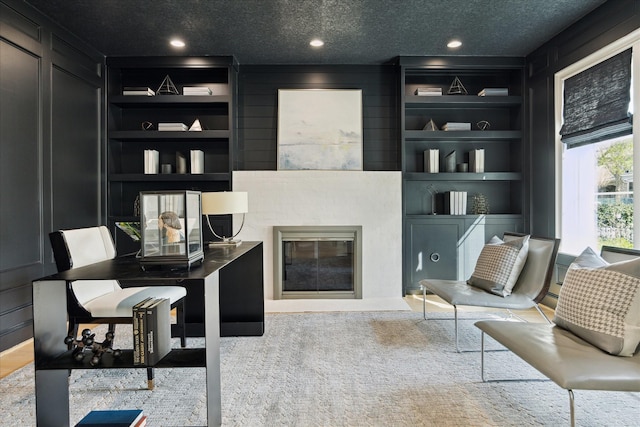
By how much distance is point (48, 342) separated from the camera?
5.16 ft

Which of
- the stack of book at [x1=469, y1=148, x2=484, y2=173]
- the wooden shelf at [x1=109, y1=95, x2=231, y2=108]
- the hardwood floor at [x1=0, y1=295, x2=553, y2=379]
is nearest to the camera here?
the hardwood floor at [x1=0, y1=295, x2=553, y2=379]

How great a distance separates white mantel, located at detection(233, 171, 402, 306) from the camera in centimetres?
423

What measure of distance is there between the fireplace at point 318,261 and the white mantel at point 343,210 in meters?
0.08

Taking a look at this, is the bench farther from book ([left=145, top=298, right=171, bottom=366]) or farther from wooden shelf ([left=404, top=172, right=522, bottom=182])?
wooden shelf ([left=404, top=172, right=522, bottom=182])

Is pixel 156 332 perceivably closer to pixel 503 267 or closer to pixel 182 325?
pixel 182 325

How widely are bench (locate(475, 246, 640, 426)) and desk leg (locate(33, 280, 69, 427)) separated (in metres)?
2.13

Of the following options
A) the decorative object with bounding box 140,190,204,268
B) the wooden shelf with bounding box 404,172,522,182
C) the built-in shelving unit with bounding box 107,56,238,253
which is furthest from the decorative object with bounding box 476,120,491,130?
the decorative object with bounding box 140,190,204,268

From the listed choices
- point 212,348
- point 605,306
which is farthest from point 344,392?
point 605,306

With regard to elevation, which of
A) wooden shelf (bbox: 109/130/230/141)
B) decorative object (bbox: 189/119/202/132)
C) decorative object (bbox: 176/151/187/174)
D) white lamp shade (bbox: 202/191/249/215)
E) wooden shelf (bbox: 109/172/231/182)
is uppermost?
decorative object (bbox: 189/119/202/132)

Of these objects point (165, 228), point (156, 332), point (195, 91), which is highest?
point (195, 91)

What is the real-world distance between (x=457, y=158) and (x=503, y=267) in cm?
198

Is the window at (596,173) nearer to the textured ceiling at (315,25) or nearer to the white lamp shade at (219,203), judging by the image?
the textured ceiling at (315,25)

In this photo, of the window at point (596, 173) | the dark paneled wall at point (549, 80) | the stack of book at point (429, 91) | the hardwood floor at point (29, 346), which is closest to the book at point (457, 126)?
the stack of book at point (429, 91)

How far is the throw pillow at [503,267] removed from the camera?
2.84m
